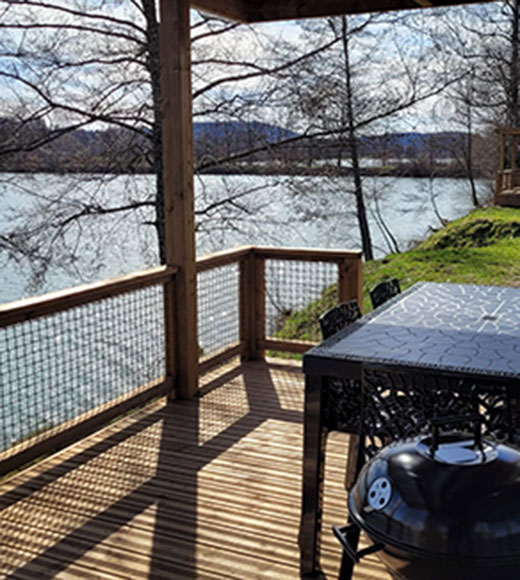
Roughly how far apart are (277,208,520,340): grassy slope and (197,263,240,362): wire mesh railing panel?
1531 mm

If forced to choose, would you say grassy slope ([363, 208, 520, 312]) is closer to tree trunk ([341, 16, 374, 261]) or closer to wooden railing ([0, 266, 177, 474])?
tree trunk ([341, 16, 374, 261])

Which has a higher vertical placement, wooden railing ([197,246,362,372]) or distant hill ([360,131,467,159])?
distant hill ([360,131,467,159])

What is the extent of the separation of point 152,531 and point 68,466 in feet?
3.01

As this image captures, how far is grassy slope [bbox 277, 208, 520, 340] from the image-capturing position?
965cm

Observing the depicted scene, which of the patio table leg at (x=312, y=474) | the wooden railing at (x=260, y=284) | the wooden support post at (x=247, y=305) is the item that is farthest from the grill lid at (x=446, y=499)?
the wooden support post at (x=247, y=305)

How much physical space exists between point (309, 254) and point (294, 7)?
176 centimetres

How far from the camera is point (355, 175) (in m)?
10.9

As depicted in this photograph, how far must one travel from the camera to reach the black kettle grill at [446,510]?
121 centimetres

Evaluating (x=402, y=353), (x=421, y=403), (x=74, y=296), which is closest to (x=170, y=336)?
(x=74, y=296)

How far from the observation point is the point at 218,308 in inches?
211

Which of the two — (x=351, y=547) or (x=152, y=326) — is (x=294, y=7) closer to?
(x=152, y=326)

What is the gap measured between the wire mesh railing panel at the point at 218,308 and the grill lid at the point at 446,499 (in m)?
3.77

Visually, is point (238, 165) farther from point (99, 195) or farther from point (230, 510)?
point (230, 510)

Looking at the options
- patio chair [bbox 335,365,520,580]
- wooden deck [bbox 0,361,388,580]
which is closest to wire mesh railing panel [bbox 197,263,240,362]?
wooden deck [bbox 0,361,388,580]
